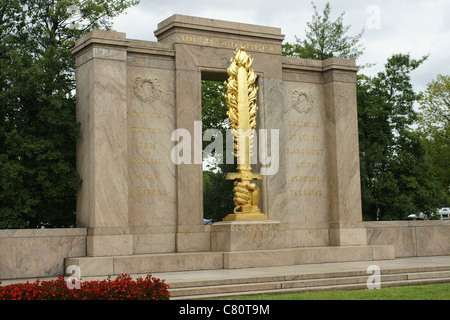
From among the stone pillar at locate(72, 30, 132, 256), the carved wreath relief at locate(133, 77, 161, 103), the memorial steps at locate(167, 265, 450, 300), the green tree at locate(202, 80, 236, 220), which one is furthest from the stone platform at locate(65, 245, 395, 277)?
the green tree at locate(202, 80, 236, 220)

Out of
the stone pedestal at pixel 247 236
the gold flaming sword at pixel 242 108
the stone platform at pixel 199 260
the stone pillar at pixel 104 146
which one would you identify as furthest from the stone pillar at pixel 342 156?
the stone pillar at pixel 104 146

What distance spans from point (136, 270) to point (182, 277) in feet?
7.16

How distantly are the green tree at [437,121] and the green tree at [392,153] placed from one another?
15.7 ft

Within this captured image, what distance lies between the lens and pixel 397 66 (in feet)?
99.8

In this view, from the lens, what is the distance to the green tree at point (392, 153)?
1109 inches

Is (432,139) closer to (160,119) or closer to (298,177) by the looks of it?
(298,177)

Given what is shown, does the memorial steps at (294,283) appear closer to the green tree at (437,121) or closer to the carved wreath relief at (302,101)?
the carved wreath relief at (302,101)

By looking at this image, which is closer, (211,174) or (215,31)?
(215,31)

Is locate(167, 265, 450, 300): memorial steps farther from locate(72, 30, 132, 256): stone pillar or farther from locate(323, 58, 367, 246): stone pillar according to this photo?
locate(323, 58, 367, 246): stone pillar

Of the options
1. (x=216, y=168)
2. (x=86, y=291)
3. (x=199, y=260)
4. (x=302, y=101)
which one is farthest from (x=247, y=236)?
(x=216, y=168)

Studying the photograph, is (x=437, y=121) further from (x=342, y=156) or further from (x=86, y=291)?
(x=86, y=291)

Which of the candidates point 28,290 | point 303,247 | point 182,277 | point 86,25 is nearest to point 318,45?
point 86,25

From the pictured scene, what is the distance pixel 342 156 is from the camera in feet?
68.6

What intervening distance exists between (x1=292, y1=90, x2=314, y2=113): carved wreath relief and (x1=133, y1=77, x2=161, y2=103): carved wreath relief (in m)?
4.90
